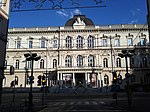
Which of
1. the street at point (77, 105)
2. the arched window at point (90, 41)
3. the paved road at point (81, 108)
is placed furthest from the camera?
the arched window at point (90, 41)

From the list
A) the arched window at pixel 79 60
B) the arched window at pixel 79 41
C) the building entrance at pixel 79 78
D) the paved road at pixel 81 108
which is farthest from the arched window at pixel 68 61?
the paved road at pixel 81 108

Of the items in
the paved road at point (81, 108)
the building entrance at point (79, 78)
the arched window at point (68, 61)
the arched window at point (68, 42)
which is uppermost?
the arched window at point (68, 42)

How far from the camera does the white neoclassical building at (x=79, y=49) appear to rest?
57.9 m

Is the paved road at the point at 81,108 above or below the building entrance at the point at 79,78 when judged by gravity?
below

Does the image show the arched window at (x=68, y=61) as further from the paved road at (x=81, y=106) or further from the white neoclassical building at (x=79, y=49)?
the paved road at (x=81, y=106)

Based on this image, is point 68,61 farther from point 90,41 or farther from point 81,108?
point 81,108

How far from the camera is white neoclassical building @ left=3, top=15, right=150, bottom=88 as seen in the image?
190 ft

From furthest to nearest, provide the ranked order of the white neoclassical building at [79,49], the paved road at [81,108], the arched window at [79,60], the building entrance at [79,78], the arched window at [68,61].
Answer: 1. the arched window at [68,61]
2. the arched window at [79,60]
3. the white neoclassical building at [79,49]
4. the building entrance at [79,78]
5. the paved road at [81,108]

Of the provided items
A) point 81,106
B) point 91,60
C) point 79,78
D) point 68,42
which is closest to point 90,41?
point 91,60

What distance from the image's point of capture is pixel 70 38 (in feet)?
199

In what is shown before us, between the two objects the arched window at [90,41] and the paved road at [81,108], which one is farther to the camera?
the arched window at [90,41]

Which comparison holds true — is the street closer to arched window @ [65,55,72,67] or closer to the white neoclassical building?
the white neoclassical building

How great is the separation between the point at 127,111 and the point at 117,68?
43398 mm

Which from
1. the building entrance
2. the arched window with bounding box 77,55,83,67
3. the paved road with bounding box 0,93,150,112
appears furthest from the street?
the arched window with bounding box 77,55,83,67
